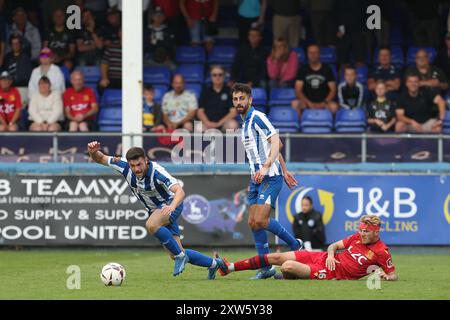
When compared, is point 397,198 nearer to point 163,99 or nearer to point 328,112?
point 328,112

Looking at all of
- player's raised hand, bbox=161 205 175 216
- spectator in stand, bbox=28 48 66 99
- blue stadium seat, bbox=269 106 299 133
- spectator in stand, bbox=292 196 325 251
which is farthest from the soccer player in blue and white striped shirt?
spectator in stand, bbox=28 48 66 99

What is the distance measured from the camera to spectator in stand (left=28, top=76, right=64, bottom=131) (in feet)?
67.2

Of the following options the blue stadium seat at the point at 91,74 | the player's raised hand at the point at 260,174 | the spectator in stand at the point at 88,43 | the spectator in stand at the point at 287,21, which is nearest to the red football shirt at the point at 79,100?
the blue stadium seat at the point at 91,74

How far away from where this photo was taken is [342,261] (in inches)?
503

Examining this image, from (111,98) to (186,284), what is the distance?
1003 cm

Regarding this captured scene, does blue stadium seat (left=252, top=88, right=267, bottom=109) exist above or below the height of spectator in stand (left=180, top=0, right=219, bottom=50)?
below

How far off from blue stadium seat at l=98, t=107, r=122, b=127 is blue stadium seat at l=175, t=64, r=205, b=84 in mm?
1782

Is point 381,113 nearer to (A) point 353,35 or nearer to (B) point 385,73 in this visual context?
(B) point 385,73

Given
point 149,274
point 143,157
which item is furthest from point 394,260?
point 143,157

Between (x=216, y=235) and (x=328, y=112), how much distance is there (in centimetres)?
332

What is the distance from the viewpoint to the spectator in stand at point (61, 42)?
22859 millimetres

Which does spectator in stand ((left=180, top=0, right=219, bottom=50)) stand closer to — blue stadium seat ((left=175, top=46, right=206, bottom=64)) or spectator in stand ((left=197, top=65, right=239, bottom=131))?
blue stadium seat ((left=175, top=46, right=206, bottom=64))

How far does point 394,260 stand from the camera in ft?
55.9

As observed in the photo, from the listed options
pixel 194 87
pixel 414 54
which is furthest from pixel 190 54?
pixel 414 54
